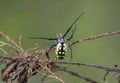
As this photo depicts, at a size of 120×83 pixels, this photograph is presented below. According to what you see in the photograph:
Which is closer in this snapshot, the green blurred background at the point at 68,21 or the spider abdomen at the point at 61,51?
the spider abdomen at the point at 61,51

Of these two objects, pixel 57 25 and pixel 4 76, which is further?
pixel 57 25

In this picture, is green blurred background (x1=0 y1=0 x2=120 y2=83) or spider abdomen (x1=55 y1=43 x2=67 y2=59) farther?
green blurred background (x1=0 y1=0 x2=120 y2=83)

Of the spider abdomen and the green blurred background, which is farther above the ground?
the green blurred background

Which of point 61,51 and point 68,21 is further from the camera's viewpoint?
point 68,21

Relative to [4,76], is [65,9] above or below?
above

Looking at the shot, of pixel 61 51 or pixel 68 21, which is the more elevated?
pixel 68 21

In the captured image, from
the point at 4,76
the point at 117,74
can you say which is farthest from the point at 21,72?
the point at 117,74

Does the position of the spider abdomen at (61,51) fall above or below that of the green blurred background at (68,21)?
below

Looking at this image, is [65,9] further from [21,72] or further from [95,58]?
[21,72]
